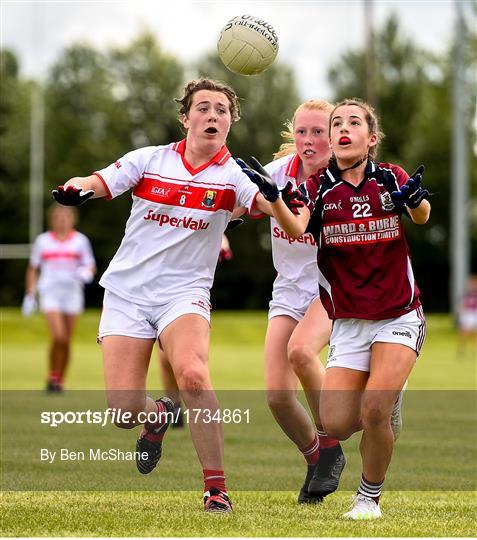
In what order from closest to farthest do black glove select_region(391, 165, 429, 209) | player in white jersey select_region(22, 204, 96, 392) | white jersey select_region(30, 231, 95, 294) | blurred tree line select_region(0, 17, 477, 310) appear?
black glove select_region(391, 165, 429, 209)
player in white jersey select_region(22, 204, 96, 392)
white jersey select_region(30, 231, 95, 294)
blurred tree line select_region(0, 17, 477, 310)

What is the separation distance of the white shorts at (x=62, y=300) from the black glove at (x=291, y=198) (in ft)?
29.8

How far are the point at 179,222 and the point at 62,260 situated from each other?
8.68 metres

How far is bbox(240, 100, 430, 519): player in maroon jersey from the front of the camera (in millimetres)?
5918

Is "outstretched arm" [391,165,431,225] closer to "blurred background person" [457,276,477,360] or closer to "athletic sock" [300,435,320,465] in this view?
"athletic sock" [300,435,320,465]

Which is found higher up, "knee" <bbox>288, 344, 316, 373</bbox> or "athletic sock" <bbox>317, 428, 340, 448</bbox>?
"knee" <bbox>288, 344, 316, 373</bbox>

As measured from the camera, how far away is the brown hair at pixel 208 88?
21.4ft

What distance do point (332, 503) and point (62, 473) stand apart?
77.6 inches

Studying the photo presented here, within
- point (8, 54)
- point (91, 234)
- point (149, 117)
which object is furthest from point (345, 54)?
point (8, 54)

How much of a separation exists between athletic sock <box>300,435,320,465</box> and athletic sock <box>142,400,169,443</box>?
833 millimetres

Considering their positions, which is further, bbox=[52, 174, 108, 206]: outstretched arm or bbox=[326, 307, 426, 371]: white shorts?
bbox=[52, 174, 108, 206]: outstretched arm

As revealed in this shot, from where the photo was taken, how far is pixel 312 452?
22.9 ft

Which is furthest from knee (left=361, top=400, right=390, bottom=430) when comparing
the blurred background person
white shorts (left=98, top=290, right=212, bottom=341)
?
the blurred background person

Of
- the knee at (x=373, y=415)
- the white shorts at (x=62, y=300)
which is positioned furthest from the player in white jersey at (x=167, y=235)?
the white shorts at (x=62, y=300)

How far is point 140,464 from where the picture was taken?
23.0ft
